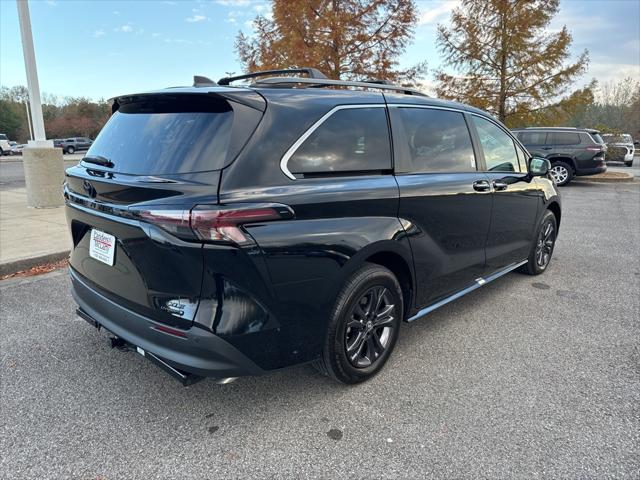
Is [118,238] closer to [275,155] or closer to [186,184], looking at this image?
[186,184]

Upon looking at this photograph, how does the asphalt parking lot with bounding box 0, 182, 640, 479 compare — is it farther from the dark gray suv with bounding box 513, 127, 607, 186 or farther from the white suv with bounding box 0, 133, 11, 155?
the white suv with bounding box 0, 133, 11, 155

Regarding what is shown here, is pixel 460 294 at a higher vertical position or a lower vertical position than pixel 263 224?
lower

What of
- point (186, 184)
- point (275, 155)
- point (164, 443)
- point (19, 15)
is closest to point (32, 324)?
point (164, 443)

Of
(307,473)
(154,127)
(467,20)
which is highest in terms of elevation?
(467,20)

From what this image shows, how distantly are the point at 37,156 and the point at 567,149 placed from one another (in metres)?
14.4

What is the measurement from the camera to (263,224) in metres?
2.13

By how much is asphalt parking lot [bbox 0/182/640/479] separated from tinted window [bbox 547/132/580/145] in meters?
11.8

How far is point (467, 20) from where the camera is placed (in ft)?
54.3

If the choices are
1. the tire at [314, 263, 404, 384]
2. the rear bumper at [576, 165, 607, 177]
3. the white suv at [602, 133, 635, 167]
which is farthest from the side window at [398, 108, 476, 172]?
the white suv at [602, 133, 635, 167]

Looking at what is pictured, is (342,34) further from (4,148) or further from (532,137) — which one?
(4,148)

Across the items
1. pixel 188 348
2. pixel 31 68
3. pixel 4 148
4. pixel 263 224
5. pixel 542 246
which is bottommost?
pixel 542 246

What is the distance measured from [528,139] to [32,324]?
14603 mm

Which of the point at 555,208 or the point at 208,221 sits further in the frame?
the point at 555,208

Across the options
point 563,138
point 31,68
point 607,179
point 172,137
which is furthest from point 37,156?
point 607,179
